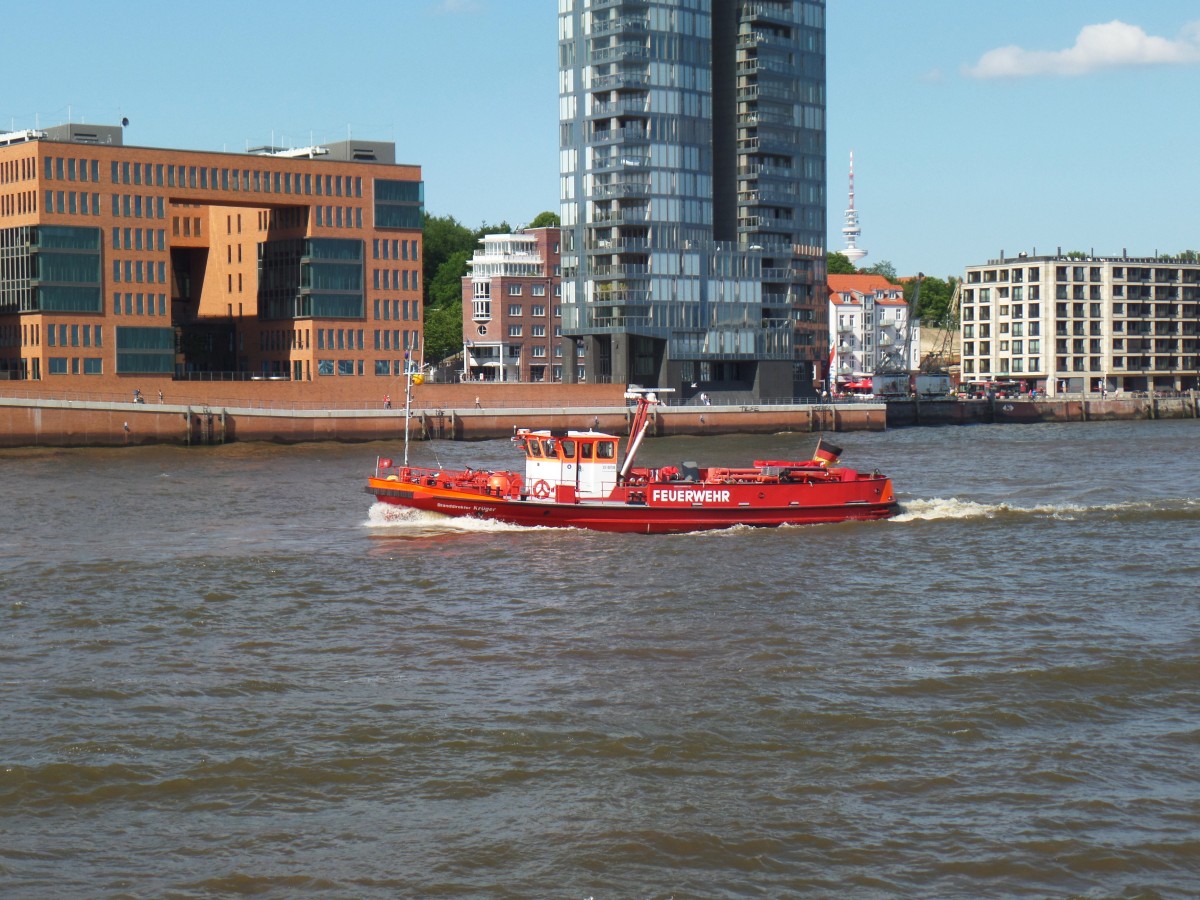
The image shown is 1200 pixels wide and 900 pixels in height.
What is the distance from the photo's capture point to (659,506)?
179 ft

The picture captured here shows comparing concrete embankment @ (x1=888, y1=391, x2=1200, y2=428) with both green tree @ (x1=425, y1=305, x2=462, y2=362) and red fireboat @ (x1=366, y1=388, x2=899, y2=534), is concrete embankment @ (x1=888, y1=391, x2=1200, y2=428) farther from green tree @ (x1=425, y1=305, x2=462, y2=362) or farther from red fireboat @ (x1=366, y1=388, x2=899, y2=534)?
red fireboat @ (x1=366, y1=388, x2=899, y2=534)

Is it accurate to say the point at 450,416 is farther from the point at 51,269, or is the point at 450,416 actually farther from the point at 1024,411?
the point at 1024,411

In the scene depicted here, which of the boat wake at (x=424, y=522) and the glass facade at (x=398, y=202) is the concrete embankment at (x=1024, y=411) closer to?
the glass facade at (x=398, y=202)

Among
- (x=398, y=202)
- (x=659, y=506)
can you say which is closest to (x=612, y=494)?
(x=659, y=506)

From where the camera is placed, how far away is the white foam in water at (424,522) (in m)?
54.9

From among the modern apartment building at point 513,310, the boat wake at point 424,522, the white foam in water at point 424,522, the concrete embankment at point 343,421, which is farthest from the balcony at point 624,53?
the boat wake at point 424,522

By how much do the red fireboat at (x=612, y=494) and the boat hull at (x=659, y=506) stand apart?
3cm

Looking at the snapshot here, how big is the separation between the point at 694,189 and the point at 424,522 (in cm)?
8636

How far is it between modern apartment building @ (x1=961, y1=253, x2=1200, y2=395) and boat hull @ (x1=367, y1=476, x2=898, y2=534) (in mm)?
134957

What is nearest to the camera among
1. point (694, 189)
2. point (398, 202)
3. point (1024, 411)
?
point (398, 202)

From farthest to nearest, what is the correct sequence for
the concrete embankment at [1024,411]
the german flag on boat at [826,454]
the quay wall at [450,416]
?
the concrete embankment at [1024,411] → the quay wall at [450,416] → the german flag on boat at [826,454]

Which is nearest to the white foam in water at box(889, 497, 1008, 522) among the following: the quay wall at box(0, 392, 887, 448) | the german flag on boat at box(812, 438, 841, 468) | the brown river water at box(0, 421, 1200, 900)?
the german flag on boat at box(812, 438, 841, 468)

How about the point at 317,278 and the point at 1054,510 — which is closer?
the point at 1054,510

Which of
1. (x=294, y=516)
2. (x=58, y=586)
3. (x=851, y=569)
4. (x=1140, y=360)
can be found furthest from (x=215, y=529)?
(x=1140, y=360)
